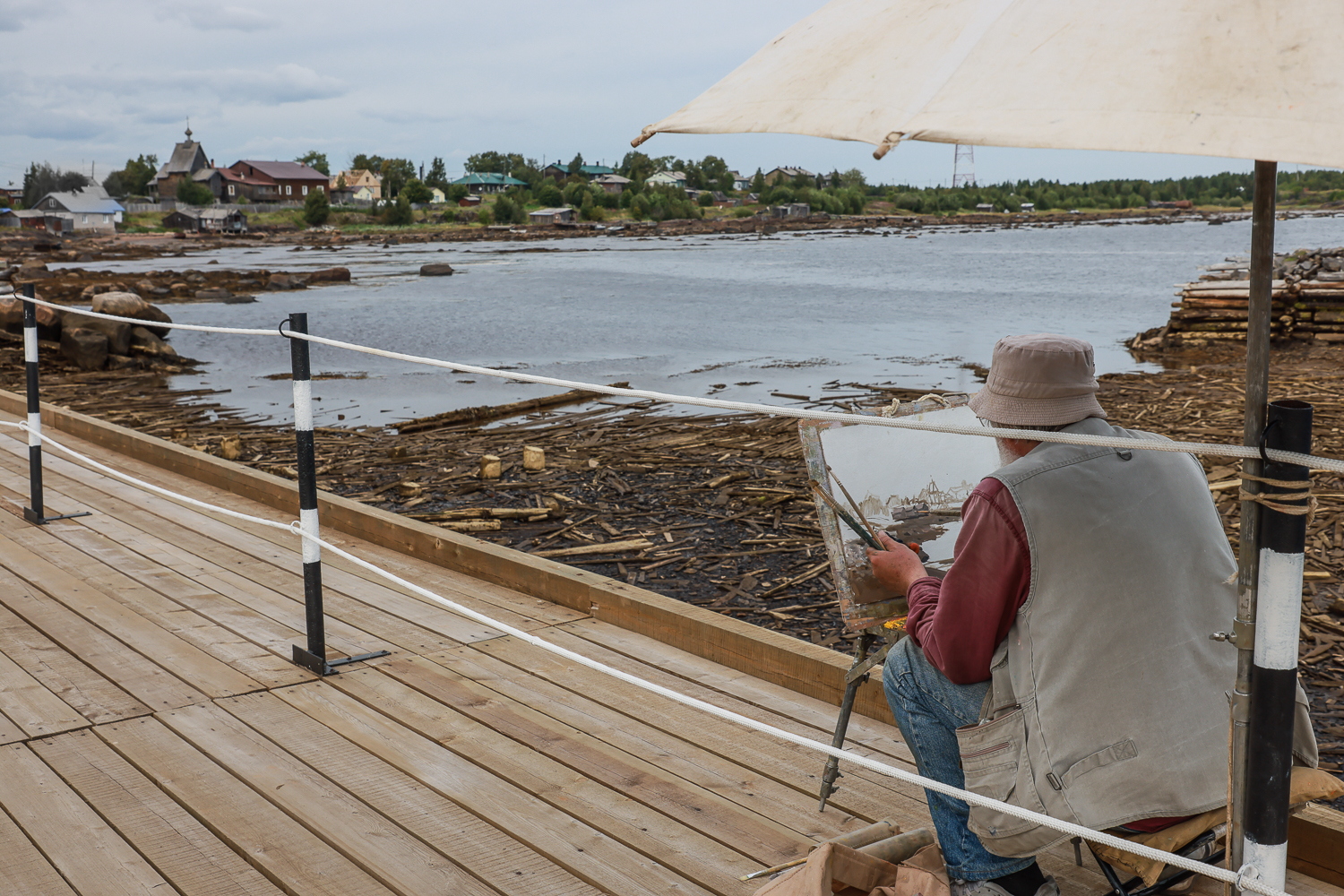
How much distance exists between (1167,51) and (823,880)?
173 centimetres

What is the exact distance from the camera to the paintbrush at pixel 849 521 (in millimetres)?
3010

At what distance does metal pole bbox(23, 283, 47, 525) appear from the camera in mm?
6014

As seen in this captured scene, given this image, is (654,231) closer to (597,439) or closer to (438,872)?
(597,439)

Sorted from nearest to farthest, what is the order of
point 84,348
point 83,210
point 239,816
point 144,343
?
1. point 239,816
2. point 84,348
3. point 144,343
4. point 83,210

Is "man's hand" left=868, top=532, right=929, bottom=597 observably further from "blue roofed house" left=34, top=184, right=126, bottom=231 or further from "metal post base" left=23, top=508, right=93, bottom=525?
"blue roofed house" left=34, top=184, right=126, bottom=231

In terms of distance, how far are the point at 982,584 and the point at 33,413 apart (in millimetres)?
5667

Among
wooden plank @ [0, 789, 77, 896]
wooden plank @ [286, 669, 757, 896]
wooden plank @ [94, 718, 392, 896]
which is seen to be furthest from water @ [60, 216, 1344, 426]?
wooden plank @ [0, 789, 77, 896]

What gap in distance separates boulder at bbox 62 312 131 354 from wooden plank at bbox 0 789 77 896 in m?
16.3

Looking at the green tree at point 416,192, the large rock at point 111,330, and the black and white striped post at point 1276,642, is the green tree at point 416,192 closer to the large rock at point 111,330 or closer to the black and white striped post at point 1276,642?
the large rock at point 111,330

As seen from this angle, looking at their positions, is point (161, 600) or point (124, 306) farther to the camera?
point (124, 306)

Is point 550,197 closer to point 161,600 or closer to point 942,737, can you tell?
point 161,600

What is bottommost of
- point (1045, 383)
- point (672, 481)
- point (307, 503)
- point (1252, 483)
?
point (672, 481)

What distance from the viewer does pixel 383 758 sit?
3484 mm

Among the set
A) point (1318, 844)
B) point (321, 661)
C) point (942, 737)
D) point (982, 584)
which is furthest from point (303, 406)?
point (1318, 844)
